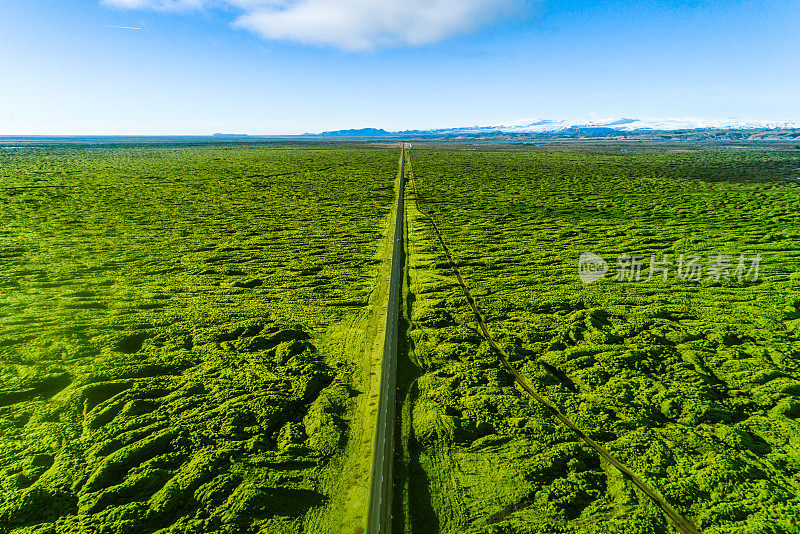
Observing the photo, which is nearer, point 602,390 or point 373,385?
point 602,390

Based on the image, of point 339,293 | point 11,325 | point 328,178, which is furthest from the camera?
point 328,178

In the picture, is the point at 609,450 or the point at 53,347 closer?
the point at 609,450

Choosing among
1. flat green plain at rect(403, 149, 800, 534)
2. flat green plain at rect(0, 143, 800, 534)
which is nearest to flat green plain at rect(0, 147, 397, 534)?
flat green plain at rect(0, 143, 800, 534)

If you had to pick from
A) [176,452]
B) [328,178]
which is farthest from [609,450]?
[328,178]

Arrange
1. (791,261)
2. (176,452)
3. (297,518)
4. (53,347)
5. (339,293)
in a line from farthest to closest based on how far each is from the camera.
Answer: (791,261)
(339,293)
(53,347)
(176,452)
(297,518)

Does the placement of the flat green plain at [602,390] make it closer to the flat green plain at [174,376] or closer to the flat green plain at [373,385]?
the flat green plain at [373,385]

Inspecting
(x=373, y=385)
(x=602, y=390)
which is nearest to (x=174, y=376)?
(x=373, y=385)

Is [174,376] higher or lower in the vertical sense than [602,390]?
higher

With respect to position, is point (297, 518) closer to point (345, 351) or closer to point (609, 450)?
point (345, 351)

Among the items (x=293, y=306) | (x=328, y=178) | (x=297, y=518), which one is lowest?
(x=297, y=518)

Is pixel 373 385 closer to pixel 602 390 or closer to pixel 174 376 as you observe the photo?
pixel 174 376

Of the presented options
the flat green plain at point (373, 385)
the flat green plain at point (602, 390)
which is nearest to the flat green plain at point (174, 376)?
the flat green plain at point (373, 385)
